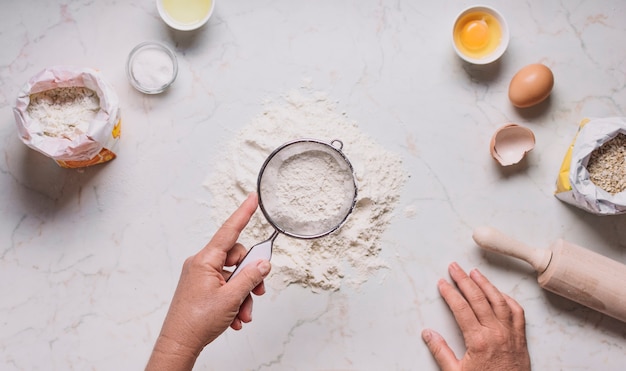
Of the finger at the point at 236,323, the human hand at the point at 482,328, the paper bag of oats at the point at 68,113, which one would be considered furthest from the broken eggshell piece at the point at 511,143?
the paper bag of oats at the point at 68,113

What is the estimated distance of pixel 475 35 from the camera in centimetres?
137

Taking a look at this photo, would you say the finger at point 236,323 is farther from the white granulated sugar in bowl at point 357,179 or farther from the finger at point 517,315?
the finger at point 517,315

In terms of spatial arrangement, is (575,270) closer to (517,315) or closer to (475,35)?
(517,315)

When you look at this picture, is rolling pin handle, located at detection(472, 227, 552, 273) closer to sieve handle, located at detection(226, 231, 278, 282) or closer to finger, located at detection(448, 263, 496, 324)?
finger, located at detection(448, 263, 496, 324)

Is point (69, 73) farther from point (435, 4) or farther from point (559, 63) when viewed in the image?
point (559, 63)

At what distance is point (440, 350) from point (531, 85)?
2.06 feet

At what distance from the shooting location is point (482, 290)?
136 cm

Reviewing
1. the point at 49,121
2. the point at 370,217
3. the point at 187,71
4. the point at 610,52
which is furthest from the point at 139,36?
the point at 610,52

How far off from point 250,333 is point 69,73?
2.28 feet

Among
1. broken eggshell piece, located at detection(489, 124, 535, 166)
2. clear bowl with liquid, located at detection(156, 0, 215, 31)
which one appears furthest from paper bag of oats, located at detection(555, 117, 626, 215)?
clear bowl with liquid, located at detection(156, 0, 215, 31)

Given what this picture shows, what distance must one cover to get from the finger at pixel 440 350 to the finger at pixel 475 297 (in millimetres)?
100

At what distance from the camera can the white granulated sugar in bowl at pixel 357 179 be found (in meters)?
1.33

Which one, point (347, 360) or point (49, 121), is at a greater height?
point (49, 121)

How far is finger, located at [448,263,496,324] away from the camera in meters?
1.34
